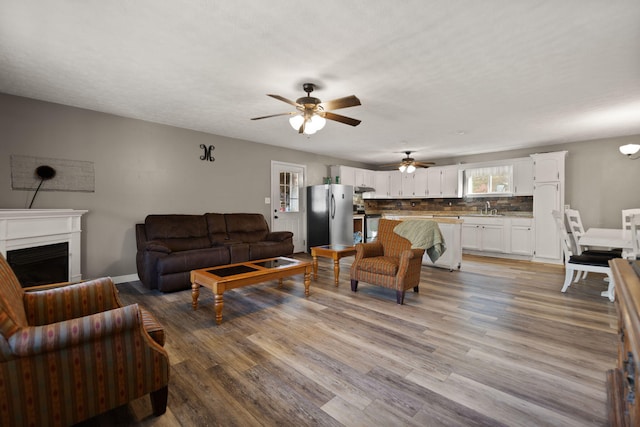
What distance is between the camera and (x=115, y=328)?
1377mm

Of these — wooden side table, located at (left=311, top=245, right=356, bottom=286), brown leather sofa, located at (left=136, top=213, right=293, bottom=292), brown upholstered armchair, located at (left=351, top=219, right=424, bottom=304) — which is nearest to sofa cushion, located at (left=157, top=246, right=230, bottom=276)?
brown leather sofa, located at (left=136, top=213, right=293, bottom=292)

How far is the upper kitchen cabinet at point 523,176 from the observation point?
239 inches

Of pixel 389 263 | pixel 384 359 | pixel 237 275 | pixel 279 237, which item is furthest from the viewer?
pixel 279 237

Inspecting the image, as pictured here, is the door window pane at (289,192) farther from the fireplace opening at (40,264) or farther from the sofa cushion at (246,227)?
the fireplace opening at (40,264)

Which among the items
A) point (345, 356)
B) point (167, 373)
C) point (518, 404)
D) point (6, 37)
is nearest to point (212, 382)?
point (167, 373)

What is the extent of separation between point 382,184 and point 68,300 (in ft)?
24.3

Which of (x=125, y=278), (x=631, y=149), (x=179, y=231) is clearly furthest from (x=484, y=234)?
(x=125, y=278)

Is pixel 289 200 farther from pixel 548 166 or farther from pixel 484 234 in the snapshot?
pixel 548 166

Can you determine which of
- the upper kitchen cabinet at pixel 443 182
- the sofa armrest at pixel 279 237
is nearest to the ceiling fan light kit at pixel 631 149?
the upper kitchen cabinet at pixel 443 182

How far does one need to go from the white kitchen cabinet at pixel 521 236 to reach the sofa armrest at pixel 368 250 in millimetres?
3749

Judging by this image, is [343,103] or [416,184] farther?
[416,184]

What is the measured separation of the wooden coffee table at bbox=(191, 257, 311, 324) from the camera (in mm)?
2764

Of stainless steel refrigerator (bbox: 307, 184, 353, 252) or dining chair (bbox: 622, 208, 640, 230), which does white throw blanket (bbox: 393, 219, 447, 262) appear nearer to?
dining chair (bbox: 622, 208, 640, 230)

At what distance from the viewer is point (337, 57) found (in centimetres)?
255
